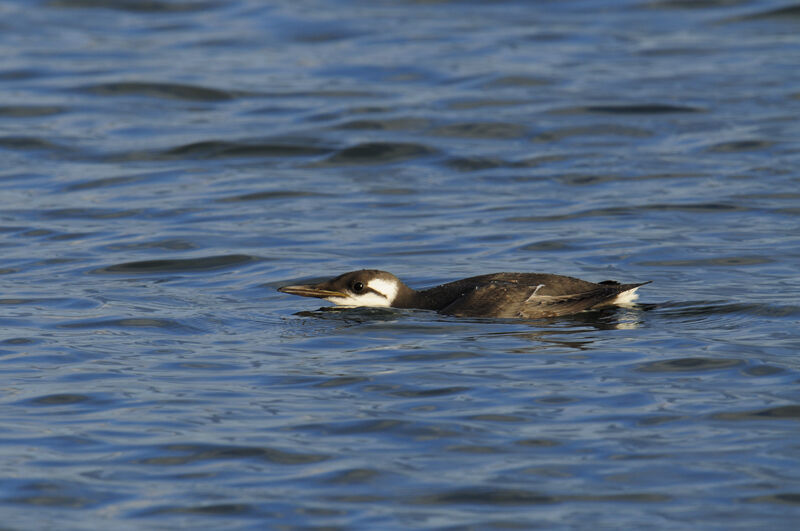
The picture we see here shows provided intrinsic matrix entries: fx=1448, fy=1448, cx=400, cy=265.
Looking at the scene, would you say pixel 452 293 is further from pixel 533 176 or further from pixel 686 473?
pixel 533 176

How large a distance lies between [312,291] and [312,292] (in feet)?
0.04

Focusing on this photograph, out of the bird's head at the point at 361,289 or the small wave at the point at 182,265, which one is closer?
the bird's head at the point at 361,289

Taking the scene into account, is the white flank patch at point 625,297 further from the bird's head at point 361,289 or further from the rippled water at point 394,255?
the bird's head at point 361,289

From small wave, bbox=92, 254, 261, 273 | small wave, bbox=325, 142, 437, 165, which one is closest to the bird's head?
small wave, bbox=92, 254, 261, 273

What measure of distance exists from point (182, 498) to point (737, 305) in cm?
514

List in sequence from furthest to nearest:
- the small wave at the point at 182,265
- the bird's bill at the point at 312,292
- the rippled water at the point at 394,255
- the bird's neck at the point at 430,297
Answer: the small wave at the point at 182,265 < the bird's bill at the point at 312,292 < the bird's neck at the point at 430,297 < the rippled water at the point at 394,255

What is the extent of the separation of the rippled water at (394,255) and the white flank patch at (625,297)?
0.44 feet

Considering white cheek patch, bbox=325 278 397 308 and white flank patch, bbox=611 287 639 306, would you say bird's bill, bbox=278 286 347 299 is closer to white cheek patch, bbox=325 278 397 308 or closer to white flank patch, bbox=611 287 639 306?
white cheek patch, bbox=325 278 397 308

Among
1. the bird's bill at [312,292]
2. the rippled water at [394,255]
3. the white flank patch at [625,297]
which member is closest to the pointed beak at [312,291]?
the bird's bill at [312,292]

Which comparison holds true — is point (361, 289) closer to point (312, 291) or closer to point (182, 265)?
point (312, 291)

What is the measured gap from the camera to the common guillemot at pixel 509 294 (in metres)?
10.6

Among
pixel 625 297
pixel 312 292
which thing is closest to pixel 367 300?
pixel 312 292

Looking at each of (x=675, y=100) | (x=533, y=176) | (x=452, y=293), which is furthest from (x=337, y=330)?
(x=675, y=100)

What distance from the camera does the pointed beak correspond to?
36.3 ft
